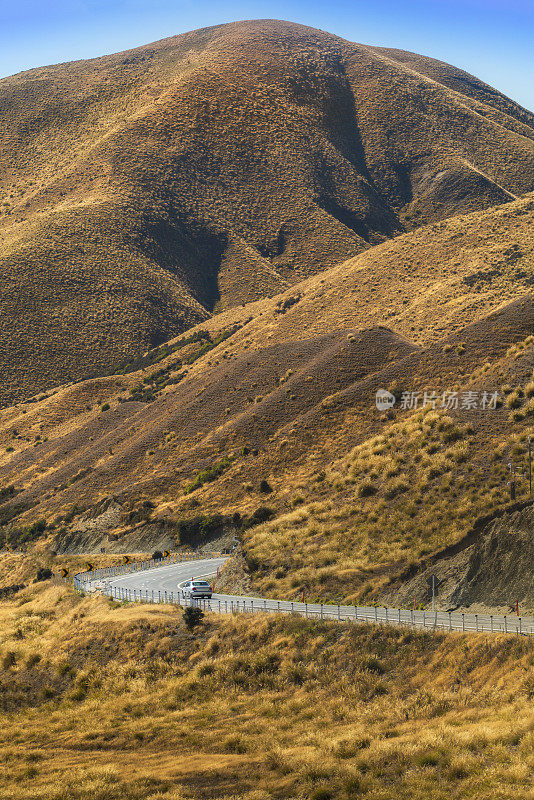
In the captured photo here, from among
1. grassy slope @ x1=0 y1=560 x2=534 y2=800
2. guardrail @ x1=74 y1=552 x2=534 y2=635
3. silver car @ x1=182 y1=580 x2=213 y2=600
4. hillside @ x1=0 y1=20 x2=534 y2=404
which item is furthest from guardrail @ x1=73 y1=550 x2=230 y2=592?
hillside @ x1=0 y1=20 x2=534 y2=404

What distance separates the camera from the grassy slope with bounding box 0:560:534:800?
1809 centimetres

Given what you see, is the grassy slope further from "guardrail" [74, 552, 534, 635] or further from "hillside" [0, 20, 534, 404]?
"hillside" [0, 20, 534, 404]

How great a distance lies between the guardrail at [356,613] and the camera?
978 inches

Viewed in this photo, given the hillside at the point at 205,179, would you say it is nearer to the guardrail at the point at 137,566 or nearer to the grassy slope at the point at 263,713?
the guardrail at the point at 137,566

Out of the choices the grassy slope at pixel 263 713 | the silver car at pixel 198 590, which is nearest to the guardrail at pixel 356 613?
the silver car at pixel 198 590

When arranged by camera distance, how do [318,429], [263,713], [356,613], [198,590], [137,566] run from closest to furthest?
[263,713]
[356,613]
[198,590]
[137,566]
[318,429]

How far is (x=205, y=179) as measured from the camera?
153875mm

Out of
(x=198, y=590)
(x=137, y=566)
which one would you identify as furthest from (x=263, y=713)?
(x=137, y=566)

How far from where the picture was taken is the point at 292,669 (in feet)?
86.4

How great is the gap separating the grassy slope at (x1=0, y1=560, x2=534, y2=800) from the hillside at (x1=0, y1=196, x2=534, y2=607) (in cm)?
658

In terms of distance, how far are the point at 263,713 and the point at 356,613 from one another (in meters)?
5.62

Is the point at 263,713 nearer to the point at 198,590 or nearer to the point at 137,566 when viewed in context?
the point at 198,590

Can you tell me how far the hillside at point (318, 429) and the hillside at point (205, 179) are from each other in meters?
15.0

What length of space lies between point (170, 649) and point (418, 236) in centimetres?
7413
